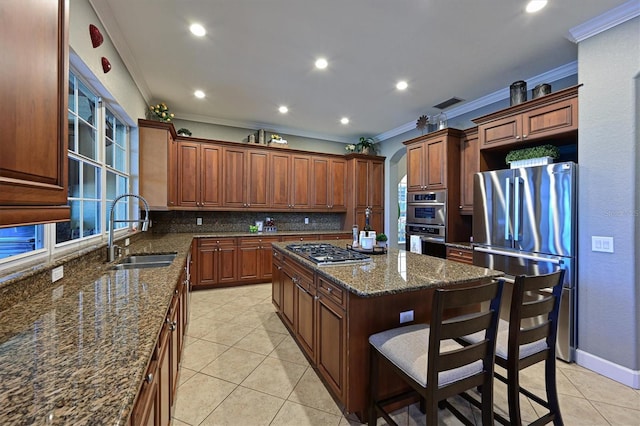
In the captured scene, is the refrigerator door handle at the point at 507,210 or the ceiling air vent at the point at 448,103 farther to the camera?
the ceiling air vent at the point at 448,103

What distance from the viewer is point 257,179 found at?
5035 mm

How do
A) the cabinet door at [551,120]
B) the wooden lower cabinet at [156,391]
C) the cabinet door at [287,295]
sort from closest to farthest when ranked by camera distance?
1. the wooden lower cabinet at [156,391]
2. the cabinet door at [551,120]
3. the cabinet door at [287,295]

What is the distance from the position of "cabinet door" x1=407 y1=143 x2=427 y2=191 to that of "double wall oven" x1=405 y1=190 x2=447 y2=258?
0.14 metres

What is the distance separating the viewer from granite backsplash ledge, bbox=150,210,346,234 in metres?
4.70

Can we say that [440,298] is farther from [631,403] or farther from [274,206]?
[274,206]

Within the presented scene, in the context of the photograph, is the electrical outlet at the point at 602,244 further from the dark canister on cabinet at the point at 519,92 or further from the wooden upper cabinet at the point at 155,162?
the wooden upper cabinet at the point at 155,162

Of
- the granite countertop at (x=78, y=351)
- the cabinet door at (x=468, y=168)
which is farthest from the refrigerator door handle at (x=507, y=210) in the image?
the granite countertop at (x=78, y=351)

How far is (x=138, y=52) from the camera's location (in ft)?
9.60

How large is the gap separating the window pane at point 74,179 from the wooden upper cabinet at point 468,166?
14.5 feet

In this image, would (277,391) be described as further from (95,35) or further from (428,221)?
(428,221)

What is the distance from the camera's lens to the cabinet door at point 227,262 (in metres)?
4.49

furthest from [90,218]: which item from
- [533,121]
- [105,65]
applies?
[533,121]

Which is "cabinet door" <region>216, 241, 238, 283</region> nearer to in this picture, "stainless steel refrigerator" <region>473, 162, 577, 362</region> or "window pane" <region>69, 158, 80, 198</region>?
"window pane" <region>69, 158, 80, 198</region>

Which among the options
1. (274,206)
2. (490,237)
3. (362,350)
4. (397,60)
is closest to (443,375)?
(362,350)
